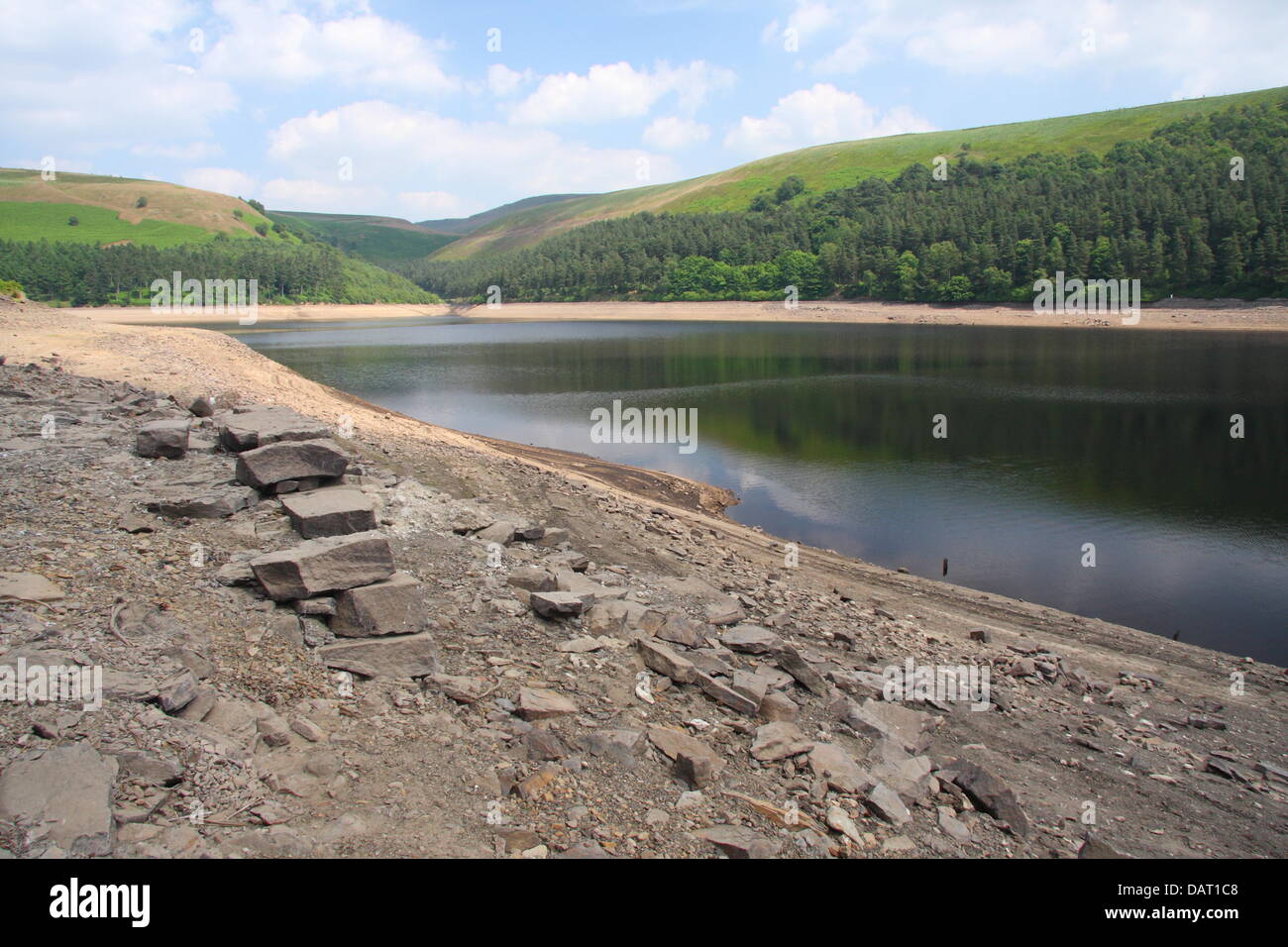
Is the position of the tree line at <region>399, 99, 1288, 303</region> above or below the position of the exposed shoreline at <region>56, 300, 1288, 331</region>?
above

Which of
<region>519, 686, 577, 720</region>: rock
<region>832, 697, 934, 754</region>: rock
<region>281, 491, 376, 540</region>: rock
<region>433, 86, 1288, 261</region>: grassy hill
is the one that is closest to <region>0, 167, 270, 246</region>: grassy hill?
<region>433, 86, 1288, 261</region>: grassy hill

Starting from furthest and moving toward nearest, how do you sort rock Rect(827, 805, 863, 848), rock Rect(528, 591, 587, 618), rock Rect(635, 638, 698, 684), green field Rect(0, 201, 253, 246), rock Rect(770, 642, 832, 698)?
green field Rect(0, 201, 253, 246), rock Rect(528, 591, 587, 618), rock Rect(770, 642, 832, 698), rock Rect(635, 638, 698, 684), rock Rect(827, 805, 863, 848)

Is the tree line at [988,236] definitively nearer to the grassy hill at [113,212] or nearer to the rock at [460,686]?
the grassy hill at [113,212]

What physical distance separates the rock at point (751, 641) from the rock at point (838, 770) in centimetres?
204

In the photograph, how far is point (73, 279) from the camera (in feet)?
336

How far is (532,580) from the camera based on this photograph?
31.7 ft

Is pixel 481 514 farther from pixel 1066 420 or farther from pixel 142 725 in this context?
pixel 1066 420

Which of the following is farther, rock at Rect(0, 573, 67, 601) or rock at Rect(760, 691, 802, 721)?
rock at Rect(760, 691, 802, 721)

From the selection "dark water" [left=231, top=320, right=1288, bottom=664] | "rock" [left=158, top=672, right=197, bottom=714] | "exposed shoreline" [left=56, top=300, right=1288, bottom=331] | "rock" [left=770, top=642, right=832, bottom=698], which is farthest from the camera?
"exposed shoreline" [left=56, top=300, right=1288, bottom=331]

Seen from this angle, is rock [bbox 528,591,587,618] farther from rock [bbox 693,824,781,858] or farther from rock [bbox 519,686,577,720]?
rock [bbox 693,824,781,858]

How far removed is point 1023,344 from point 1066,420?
30.8 m

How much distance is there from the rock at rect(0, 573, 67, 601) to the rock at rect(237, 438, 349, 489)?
3.01m

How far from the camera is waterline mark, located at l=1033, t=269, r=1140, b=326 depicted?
7541 cm
